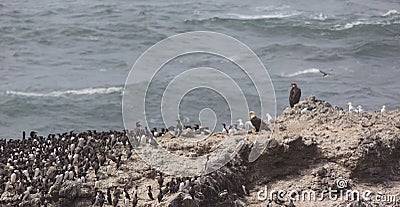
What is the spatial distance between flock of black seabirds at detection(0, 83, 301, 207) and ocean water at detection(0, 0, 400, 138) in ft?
70.1

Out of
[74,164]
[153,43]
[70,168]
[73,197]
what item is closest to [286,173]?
[73,197]

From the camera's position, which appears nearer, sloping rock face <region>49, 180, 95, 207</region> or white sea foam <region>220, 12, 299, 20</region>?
sloping rock face <region>49, 180, 95, 207</region>

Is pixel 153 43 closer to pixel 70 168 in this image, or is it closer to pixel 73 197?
pixel 70 168

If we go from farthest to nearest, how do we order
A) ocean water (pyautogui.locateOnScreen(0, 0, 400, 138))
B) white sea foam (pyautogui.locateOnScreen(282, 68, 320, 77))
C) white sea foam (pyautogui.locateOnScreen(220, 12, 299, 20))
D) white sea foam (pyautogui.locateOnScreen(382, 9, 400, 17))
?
1. white sea foam (pyautogui.locateOnScreen(382, 9, 400, 17))
2. white sea foam (pyautogui.locateOnScreen(220, 12, 299, 20))
3. white sea foam (pyautogui.locateOnScreen(282, 68, 320, 77))
4. ocean water (pyautogui.locateOnScreen(0, 0, 400, 138))

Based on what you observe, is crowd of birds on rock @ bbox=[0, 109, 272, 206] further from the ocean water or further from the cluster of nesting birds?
the ocean water

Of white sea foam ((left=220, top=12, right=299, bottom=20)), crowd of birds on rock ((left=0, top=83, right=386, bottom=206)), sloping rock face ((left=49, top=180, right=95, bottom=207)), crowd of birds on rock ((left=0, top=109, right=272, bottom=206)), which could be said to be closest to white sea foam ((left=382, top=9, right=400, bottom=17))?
white sea foam ((left=220, top=12, right=299, bottom=20))

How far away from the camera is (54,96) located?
4881cm

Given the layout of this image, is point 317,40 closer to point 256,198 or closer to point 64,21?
point 64,21

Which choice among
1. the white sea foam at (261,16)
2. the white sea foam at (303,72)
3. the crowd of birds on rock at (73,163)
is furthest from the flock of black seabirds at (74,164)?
the white sea foam at (261,16)

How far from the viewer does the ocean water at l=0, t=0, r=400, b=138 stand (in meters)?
46.1

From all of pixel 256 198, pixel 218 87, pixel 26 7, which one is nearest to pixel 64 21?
pixel 26 7

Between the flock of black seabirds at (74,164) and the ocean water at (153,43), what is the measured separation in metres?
21.4

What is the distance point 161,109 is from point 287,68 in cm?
1404

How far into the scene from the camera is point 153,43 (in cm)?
6194
